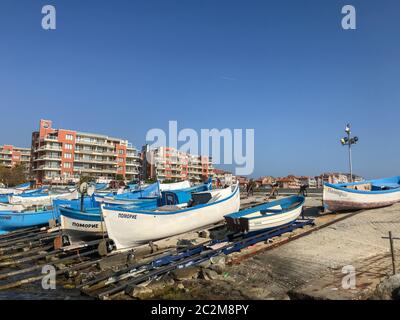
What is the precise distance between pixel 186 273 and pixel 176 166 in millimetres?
105244

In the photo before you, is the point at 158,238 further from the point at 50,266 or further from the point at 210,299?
the point at 210,299

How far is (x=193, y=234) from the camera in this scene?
16.0 meters

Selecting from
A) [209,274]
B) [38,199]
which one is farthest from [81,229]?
[38,199]

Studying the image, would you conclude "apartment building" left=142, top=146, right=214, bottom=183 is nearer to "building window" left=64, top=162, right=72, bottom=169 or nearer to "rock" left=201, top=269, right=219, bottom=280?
"building window" left=64, top=162, right=72, bottom=169

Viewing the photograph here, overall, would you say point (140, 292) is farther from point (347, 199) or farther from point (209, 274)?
point (347, 199)

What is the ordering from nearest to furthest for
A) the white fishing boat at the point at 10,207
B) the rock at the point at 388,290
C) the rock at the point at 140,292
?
1. the rock at the point at 388,290
2. the rock at the point at 140,292
3. the white fishing boat at the point at 10,207

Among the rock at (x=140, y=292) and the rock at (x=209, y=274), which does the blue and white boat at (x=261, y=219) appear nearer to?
the rock at (x=209, y=274)

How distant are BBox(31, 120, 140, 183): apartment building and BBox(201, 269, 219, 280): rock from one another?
74568 mm

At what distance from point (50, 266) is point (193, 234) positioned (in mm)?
6880

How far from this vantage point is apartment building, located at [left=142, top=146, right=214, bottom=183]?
108m

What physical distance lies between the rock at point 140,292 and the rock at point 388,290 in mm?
5643

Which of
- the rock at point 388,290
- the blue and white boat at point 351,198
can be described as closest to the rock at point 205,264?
the rock at point 388,290

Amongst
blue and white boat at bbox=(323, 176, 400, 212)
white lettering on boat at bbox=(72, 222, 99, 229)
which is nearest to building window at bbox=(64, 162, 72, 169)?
white lettering on boat at bbox=(72, 222, 99, 229)

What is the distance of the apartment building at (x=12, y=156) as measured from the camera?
363 feet
